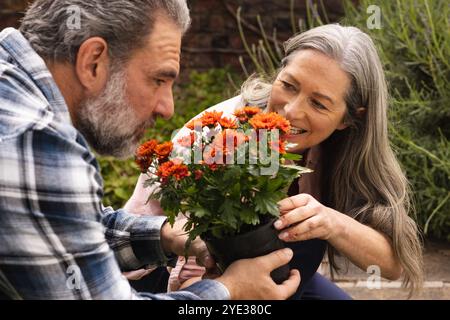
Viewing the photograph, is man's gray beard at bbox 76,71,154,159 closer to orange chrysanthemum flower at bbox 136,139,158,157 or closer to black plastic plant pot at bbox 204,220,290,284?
orange chrysanthemum flower at bbox 136,139,158,157

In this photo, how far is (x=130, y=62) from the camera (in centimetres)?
180

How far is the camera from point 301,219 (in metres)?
1.87

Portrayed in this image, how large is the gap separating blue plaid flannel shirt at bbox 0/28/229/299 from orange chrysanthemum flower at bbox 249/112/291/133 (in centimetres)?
38

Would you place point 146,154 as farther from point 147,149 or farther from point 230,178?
point 230,178

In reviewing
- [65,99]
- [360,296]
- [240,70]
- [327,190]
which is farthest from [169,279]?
[240,70]

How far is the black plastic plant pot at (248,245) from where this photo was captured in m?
1.76

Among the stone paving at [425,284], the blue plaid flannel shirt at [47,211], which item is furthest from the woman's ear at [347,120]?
the stone paving at [425,284]

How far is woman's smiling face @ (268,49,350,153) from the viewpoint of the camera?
2318mm

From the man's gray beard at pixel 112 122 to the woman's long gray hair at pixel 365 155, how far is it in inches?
29.0

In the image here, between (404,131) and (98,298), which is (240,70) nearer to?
(404,131)
